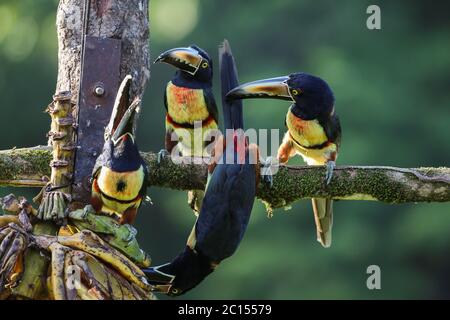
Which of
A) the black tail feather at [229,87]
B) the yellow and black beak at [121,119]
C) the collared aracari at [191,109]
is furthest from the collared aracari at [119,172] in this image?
the collared aracari at [191,109]

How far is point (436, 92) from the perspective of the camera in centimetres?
1184

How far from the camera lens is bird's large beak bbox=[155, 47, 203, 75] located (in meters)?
3.45

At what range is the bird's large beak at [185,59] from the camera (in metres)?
3.45

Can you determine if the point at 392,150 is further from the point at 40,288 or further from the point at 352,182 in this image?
the point at 40,288

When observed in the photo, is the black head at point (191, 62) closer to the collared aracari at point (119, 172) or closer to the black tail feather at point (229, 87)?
the black tail feather at point (229, 87)

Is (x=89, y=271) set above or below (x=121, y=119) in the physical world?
below

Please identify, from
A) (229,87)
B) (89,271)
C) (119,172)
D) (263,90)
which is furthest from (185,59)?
(89,271)

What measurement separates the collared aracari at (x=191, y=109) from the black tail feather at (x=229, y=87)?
3.12 ft

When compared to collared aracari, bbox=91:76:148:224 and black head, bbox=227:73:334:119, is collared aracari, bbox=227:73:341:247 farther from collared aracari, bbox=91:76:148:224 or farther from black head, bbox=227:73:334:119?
collared aracari, bbox=91:76:148:224

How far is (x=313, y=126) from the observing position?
3898 millimetres

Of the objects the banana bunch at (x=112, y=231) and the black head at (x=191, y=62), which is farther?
the black head at (x=191, y=62)

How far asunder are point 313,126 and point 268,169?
0.86 m

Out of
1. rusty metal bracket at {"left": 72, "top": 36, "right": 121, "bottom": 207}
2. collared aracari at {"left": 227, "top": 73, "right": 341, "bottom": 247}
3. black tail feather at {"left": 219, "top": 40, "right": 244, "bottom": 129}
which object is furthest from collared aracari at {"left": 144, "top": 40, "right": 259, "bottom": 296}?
collared aracari at {"left": 227, "top": 73, "right": 341, "bottom": 247}

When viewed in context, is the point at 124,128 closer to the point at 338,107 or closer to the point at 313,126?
the point at 313,126
